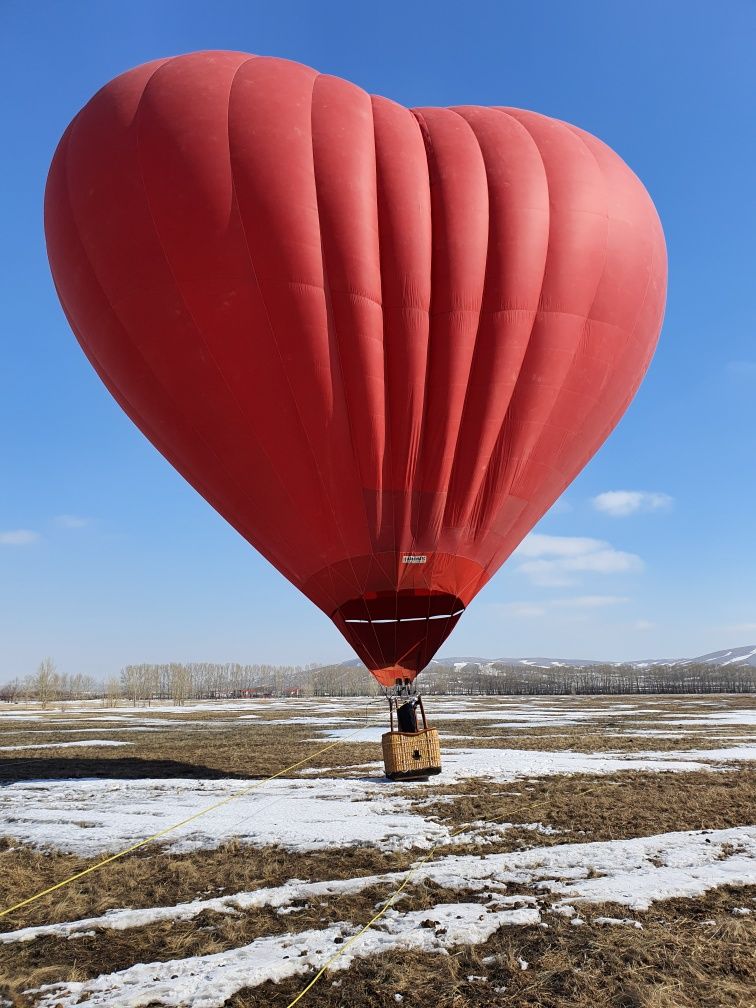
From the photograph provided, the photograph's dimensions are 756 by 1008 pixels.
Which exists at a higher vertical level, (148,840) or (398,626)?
(398,626)

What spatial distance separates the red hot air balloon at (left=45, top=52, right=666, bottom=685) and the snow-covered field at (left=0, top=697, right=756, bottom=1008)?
347cm

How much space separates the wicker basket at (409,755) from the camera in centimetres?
1302

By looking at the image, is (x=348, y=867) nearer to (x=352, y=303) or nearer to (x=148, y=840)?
(x=148, y=840)

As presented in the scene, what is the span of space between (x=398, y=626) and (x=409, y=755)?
256cm

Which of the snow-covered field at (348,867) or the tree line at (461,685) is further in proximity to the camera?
the tree line at (461,685)

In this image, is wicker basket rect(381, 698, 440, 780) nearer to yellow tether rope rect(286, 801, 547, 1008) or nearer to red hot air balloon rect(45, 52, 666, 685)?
red hot air balloon rect(45, 52, 666, 685)

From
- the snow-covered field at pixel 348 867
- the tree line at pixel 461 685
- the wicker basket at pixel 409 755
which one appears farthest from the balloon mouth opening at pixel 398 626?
the tree line at pixel 461 685

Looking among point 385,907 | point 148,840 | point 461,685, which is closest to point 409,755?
point 148,840

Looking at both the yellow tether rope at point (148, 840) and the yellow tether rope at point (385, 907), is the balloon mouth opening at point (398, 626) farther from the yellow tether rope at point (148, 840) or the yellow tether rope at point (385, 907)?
the yellow tether rope at point (385, 907)

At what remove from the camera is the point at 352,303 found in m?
11.1

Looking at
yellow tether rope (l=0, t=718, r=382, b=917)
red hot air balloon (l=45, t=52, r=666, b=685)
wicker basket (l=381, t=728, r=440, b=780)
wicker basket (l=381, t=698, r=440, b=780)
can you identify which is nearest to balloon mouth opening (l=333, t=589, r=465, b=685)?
red hot air balloon (l=45, t=52, r=666, b=685)

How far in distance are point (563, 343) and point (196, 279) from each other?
6.35m

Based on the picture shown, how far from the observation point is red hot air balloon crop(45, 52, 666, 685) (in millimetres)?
11000

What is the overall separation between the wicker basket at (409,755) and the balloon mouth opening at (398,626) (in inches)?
31.8
